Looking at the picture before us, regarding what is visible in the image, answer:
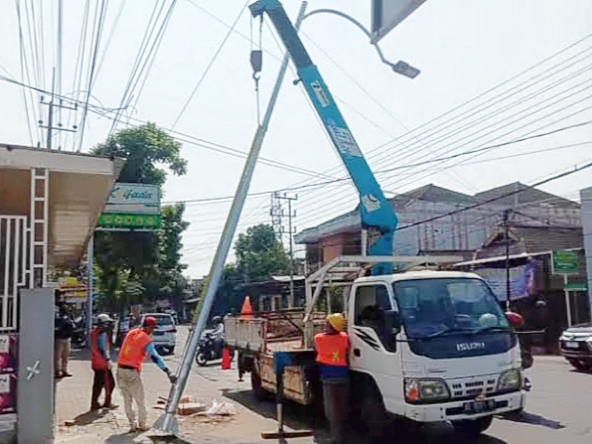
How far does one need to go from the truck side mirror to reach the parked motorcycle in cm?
1591

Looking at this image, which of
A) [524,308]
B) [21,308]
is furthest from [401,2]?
[524,308]

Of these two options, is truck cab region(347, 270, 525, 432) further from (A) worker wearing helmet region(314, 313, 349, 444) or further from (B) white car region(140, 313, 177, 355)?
(B) white car region(140, 313, 177, 355)

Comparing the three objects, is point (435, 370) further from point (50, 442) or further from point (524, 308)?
point (524, 308)

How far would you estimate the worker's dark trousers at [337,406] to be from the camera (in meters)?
9.18

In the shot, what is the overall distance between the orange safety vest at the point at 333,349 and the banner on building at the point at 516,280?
54.3 feet

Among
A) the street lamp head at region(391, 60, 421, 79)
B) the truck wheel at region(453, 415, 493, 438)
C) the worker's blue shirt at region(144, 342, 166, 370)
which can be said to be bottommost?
the truck wheel at region(453, 415, 493, 438)

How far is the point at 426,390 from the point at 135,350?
4580 mm

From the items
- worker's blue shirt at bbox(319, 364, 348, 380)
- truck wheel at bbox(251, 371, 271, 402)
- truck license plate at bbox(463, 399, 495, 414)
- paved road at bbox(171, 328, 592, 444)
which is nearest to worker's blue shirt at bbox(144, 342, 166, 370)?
paved road at bbox(171, 328, 592, 444)

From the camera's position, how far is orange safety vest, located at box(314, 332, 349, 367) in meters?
9.38

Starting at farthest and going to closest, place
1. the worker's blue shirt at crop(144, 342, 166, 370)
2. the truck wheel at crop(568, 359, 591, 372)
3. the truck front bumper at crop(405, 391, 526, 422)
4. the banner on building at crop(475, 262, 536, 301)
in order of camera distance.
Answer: the banner on building at crop(475, 262, 536, 301) < the truck wheel at crop(568, 359, 591, 372) < the worker's blue shirt at crop(144, 342, 166, 370) < the truck front bumper at crop(405, 391, 526, 422)

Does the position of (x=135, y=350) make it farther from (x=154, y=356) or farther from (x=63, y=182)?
(x=63, y=182)

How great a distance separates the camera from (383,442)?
9.14 m

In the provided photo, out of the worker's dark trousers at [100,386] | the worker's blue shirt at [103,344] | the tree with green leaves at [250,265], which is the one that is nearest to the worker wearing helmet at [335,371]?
the worker's blue shirt at [103,344]

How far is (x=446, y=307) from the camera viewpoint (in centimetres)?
891
